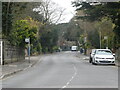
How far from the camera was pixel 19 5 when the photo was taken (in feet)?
121

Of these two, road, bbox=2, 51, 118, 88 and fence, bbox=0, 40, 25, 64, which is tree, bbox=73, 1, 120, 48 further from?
road, bbox=2, 51, 118, 88

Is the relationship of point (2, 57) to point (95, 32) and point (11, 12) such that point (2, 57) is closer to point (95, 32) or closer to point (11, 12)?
point (11, 12)

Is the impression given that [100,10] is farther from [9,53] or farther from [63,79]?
[63,79]

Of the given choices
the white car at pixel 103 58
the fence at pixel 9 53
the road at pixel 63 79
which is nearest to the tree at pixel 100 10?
the white car at pixel 103 58

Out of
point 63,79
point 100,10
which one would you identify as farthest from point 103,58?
point 63,79

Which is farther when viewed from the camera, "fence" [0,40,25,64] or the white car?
the white car

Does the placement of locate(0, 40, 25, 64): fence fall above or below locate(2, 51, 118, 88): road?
above

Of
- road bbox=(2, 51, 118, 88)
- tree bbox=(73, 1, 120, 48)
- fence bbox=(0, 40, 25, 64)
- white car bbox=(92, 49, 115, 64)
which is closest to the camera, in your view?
road bbox=(2, 51, 118, 88)

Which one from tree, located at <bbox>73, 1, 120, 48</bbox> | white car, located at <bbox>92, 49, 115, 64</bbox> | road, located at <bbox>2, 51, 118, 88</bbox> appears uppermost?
tree, located at <bbox>73, 1, 120, 48</bbox>

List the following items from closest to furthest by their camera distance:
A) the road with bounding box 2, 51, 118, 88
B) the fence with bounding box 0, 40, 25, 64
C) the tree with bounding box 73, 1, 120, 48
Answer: the road with bounding box 2, 51, 118, 88, the fence with bounding box 0, 40, 25, 64, the tree with bounding box 73, 1, 120, 48

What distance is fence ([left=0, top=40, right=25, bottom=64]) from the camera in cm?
3328

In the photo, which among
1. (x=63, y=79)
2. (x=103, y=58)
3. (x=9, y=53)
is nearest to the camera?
(x=63, y=79)

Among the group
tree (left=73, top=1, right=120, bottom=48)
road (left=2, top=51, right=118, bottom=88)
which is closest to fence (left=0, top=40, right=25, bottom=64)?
road (left=2, top=51, right=118, bottom=88)

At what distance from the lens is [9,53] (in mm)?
36719
